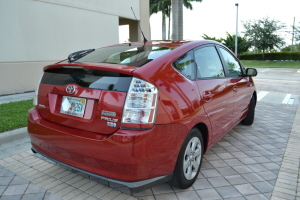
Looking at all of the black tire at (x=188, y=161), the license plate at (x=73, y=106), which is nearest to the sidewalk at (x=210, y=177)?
the black tire at (x=188, y=161)

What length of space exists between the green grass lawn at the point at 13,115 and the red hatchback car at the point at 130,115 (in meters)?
1.86

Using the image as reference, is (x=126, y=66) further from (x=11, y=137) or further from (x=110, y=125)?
(x=11, y=137)

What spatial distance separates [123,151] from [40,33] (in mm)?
7499

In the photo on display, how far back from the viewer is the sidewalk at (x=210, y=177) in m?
2.57

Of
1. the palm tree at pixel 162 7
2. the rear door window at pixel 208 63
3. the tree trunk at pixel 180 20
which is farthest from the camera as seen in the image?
the palm tree at pixel 162 7

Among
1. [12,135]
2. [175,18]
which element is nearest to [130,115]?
[12,135]

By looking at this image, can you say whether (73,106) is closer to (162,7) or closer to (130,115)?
(130,115)

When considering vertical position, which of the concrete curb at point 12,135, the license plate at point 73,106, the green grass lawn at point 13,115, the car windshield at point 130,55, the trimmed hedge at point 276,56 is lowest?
the concrete curb at point 12,135

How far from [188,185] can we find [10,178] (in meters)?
2.04

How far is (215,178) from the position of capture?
2.93m

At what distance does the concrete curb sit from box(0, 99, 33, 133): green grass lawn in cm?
13

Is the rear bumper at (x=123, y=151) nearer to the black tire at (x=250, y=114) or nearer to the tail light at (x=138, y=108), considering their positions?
the tail light at (x=138, y=108)

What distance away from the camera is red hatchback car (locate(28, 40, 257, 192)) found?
2.04 meters

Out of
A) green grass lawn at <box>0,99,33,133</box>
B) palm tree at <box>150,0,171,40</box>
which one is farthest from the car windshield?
palm tree at <box>150,0,171,40</box>
